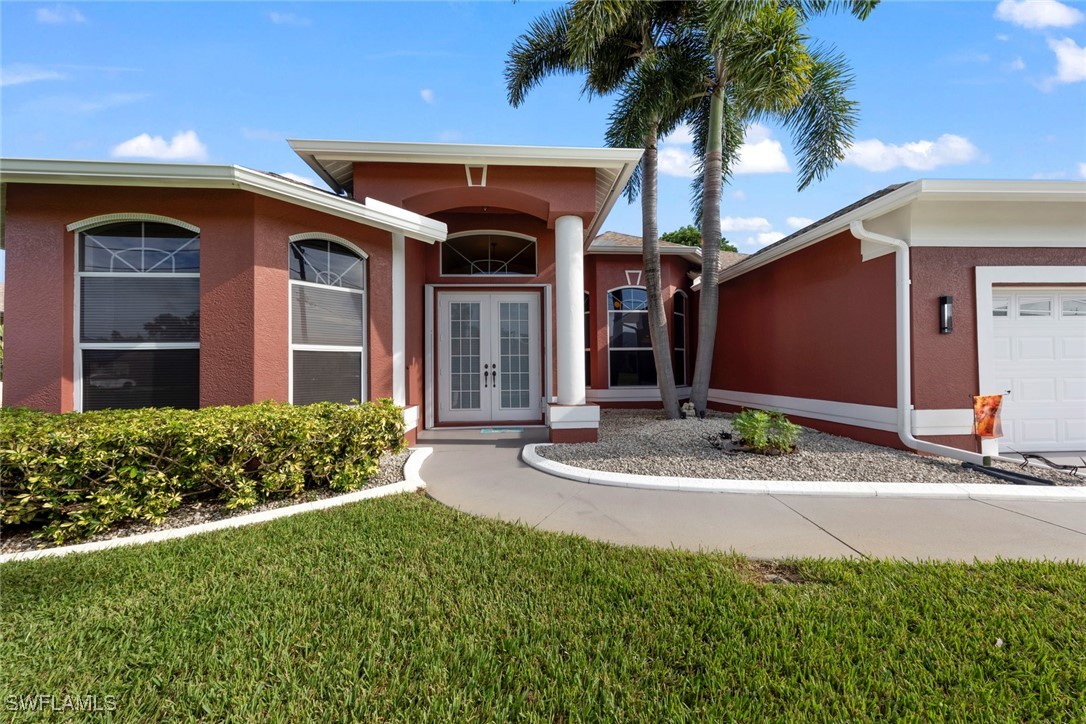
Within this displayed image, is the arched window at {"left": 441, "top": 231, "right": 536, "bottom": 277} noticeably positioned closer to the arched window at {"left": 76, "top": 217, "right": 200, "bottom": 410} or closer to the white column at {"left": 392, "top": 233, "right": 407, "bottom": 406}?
the white column at {"left": 392, "top": 233, "right": 407, "bottom": 406}

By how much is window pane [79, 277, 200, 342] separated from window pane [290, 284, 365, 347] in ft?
3.34

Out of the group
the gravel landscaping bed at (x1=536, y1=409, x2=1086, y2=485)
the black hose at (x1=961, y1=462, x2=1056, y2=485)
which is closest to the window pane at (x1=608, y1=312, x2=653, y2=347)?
the gravel landscaping bed at (x1=536, y1=409, x2=1086, y2=485)

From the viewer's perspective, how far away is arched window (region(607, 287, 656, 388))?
10.9 m

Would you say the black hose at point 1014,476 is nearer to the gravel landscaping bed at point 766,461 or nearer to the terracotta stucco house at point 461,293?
the gravel landscaping bed at point 766,461

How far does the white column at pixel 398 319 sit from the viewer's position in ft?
20.9

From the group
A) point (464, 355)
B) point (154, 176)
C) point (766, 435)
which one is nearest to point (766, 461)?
point (766, 435)

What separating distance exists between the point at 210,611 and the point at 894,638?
11.8 ft

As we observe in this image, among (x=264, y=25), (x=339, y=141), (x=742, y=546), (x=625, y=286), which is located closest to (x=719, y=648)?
(x=742, y=546)

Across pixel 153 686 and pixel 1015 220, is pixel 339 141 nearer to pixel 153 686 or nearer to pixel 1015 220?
pixel 153 686

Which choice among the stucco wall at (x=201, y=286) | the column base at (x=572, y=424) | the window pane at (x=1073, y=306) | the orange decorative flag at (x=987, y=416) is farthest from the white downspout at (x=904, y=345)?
the stucco wall at (x=201, y=286)

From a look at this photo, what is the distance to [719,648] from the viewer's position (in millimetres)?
2059

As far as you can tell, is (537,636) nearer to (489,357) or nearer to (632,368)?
(489,357)

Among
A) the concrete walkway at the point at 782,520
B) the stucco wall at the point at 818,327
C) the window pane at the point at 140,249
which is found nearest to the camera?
the concrete walkway at the point at 782,520

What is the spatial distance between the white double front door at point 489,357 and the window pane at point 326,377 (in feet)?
7.02
